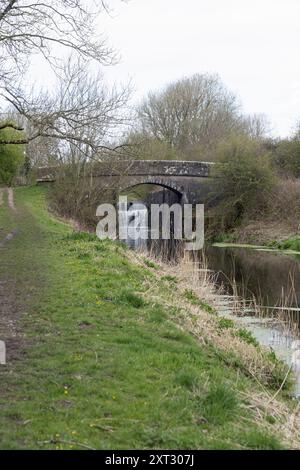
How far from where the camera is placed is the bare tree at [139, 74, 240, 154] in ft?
167

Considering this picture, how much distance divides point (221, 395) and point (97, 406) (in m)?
1.15

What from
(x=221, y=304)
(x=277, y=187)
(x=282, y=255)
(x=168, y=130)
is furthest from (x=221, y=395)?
(x=168, y=130)

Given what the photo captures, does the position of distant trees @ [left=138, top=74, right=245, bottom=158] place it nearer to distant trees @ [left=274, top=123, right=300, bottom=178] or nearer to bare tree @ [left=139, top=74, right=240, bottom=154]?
bare tree @ [left=139, top=74, right=240, bottom=154]

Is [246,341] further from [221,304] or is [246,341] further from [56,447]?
[56,447]

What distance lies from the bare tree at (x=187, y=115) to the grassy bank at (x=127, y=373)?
4084 cm

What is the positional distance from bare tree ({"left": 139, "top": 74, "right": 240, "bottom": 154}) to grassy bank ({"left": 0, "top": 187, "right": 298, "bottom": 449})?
40.8 meters

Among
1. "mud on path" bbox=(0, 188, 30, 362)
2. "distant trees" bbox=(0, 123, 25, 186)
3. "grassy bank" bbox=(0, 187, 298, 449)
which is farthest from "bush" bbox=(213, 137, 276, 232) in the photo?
"grassy bank" bbox=(0, 187, 298, 449)

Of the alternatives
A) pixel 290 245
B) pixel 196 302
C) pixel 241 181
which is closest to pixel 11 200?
pixel 241 181

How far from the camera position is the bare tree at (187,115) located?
5075 centimetres

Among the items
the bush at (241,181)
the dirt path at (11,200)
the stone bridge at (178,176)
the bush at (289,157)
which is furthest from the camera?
the bush at (289,157)

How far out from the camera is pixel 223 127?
51656 mm

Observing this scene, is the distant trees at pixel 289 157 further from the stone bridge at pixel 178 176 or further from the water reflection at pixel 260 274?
the water reflection at pixel 260 274

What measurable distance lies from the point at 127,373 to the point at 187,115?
47.4 meters

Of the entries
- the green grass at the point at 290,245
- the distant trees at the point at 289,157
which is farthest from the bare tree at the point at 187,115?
the green grass at the point at 290,245
